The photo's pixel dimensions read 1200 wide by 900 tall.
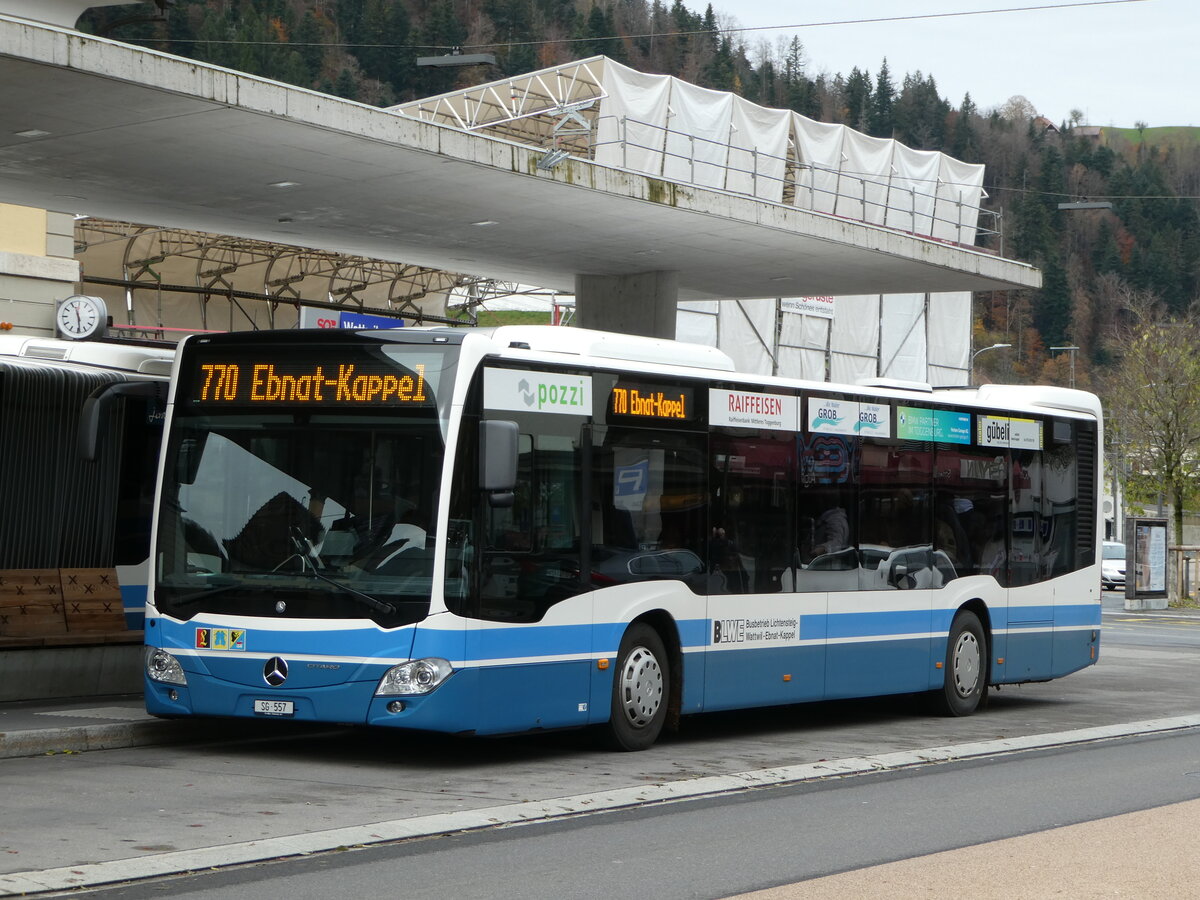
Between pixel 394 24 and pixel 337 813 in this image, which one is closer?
pixel 337 813

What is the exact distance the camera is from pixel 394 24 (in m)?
96.6

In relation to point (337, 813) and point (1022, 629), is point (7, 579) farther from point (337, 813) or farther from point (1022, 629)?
point (1022, 629)

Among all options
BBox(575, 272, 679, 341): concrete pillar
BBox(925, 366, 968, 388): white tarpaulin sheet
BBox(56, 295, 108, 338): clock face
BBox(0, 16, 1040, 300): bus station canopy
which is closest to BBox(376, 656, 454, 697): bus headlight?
BBox(0, 16, 1040, 300): bus station canopy

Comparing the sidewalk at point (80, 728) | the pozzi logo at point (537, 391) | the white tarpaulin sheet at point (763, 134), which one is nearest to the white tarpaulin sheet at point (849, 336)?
the white tarpaulin sheet at point (763, 134)

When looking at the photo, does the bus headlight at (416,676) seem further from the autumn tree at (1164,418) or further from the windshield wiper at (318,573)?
the autumn tree at (1164,418)

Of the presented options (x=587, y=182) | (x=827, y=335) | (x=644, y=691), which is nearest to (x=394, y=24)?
(x=827, y=335)

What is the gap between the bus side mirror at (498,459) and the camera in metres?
10.4

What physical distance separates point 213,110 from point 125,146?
1.81 metres

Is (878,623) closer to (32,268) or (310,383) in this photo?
(310,383)

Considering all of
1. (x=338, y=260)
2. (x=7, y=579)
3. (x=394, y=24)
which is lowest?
(x=7, y=579)

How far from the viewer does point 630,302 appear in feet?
73.5

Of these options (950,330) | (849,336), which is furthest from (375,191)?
(950,330)

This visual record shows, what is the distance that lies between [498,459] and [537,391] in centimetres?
93

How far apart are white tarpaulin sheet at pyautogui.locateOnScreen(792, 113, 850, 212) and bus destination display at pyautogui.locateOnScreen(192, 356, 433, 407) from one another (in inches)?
1332
